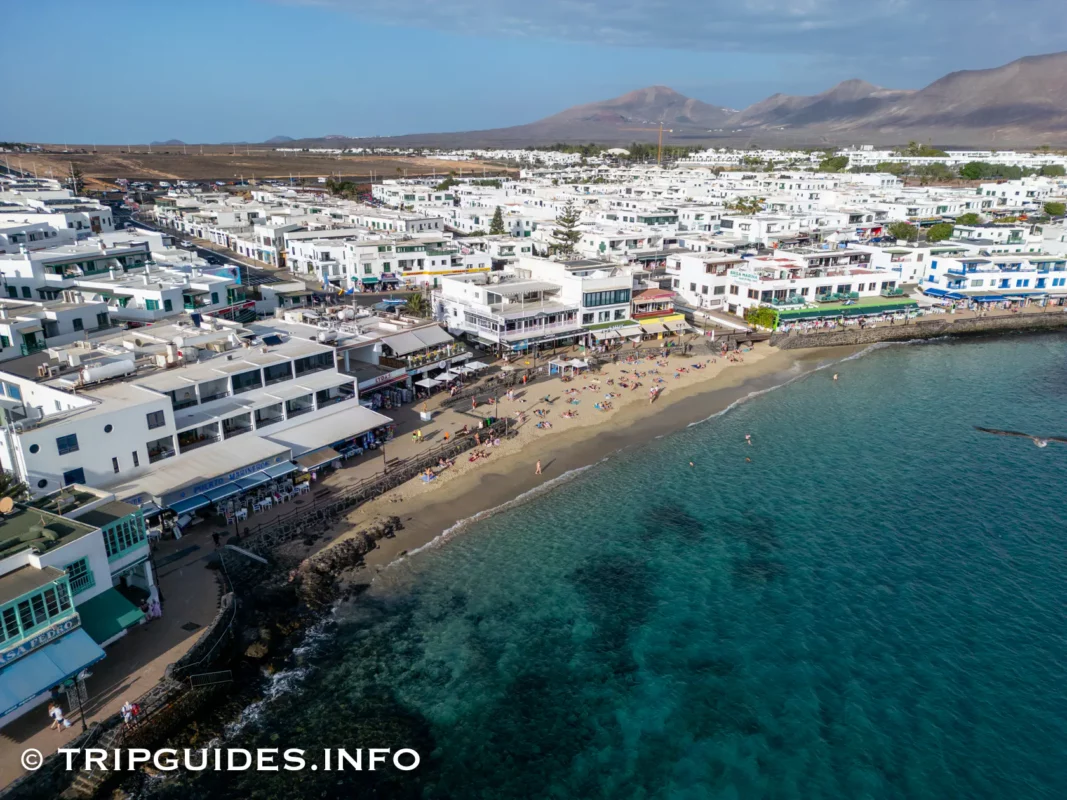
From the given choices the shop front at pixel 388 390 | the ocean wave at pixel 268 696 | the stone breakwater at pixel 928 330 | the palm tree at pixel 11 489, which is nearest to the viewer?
the ocean wave at pixel 268 696

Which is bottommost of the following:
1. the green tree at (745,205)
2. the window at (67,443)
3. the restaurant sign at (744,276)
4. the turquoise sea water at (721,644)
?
the turquoise sea water at (721,644)

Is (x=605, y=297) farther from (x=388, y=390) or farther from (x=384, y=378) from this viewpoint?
(x=384, y=378)

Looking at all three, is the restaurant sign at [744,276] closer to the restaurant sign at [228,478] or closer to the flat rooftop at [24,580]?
the restaurant sign at [228,478]

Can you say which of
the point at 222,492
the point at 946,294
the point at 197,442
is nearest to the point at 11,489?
the point at 222,492

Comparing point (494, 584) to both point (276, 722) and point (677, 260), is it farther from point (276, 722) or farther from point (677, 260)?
point (677, 260)

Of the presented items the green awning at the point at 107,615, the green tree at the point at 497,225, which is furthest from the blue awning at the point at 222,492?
the green tree at the point at 497,225

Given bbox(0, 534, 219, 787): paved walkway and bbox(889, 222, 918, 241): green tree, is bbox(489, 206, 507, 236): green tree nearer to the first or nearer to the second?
bbox(889, 222, 918, 241): green tree

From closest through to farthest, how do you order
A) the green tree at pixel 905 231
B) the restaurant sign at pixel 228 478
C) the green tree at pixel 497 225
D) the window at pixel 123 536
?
the window at pixel 123 536 < the restaurant sign at pixel 228 478 < the green tree at pixel 905 231 < the green tree at pixel 497 225
